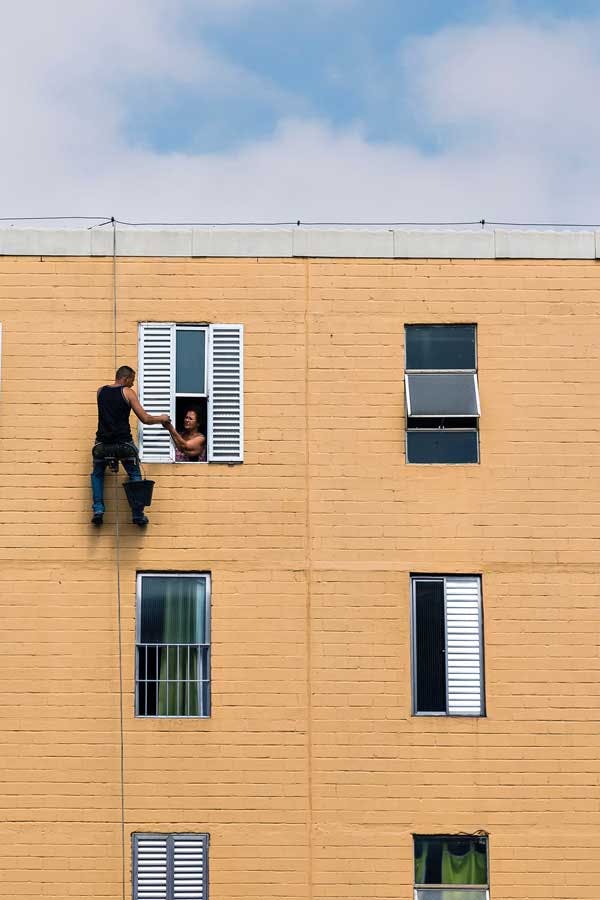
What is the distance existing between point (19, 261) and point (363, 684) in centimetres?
680

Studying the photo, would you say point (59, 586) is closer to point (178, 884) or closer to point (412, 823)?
point (178, 884)

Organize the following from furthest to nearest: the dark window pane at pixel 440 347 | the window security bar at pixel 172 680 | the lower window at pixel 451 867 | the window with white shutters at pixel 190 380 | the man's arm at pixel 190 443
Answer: the dark window pane at pixel 440 347 → the window with white shutters at pixel 190 380 → the man's arm at pixel 190 443 → the window security bar at pixel 172 680 → the lower window at pixel 451 867

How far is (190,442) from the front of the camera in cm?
1884

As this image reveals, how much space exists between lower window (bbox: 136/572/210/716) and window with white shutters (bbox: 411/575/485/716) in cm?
256

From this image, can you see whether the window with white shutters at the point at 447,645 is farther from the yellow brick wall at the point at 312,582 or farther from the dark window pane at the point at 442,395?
the dark window pane at the point at 442,395

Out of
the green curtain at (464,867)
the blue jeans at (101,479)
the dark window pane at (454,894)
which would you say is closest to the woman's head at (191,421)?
the blue jeans at (101,479)

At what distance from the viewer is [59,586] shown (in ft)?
60.5

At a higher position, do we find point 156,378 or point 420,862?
point 156,378

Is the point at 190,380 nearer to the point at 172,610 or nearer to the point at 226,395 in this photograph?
the point at 226,395

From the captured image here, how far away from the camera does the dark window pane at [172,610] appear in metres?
18.5

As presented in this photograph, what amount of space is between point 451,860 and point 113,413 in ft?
21.8

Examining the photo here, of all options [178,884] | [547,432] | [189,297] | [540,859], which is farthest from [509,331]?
[178,884]

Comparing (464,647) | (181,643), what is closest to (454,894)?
(464,647)

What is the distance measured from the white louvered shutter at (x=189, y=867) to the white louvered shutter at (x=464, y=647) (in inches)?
133
